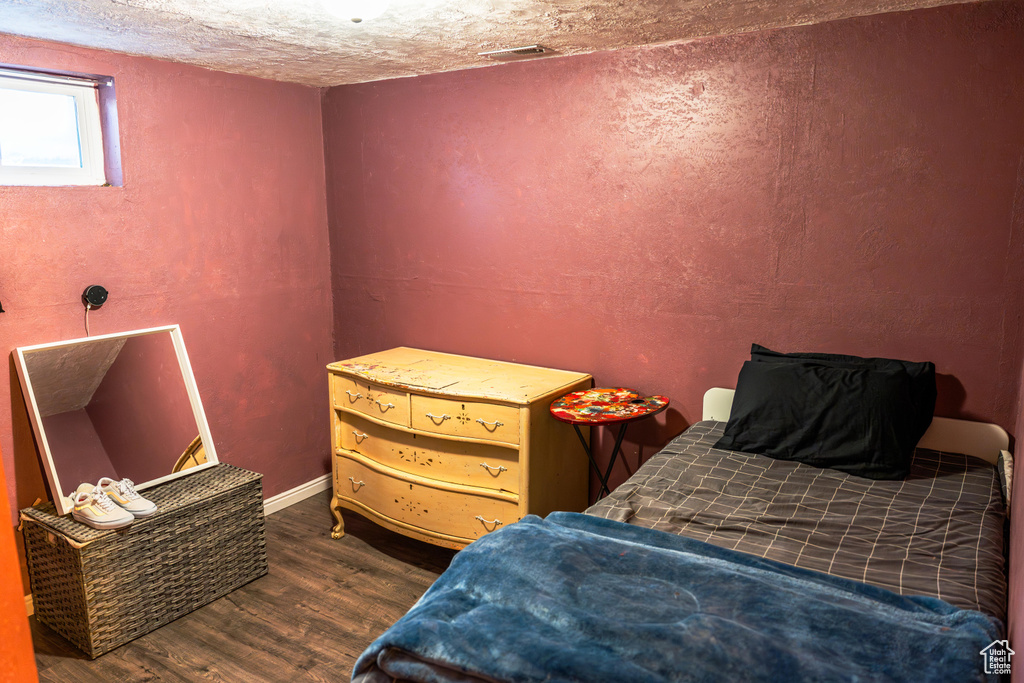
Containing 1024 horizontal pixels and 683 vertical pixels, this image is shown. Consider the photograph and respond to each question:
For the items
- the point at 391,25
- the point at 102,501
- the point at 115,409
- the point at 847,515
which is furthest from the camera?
the point at 115,409

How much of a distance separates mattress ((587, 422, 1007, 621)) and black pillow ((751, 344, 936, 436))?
0.51ft

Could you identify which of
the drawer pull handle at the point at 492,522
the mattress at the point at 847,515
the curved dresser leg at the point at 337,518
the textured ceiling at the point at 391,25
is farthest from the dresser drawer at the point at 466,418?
the textured ceiling at the point at 391,25

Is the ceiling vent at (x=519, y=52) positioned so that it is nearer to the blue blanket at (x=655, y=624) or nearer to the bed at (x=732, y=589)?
the bed at (x=732, y=589)

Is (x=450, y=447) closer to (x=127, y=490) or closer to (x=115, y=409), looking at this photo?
(x=127, y=490)

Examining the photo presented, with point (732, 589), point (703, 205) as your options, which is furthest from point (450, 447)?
point (732, 589)

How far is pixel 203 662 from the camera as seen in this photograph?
2.46 m

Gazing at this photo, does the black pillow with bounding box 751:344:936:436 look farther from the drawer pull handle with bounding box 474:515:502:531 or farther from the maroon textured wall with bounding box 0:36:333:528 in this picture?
the maroon textured wall with bounding box 0:36:333:528

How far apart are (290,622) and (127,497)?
0.76 meters

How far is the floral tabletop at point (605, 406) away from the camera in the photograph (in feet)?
8.64

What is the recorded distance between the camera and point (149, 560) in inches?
103

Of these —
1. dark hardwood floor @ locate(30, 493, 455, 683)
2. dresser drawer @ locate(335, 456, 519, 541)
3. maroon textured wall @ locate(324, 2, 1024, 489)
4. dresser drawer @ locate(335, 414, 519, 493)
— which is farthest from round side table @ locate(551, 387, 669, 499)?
dark hardwood floor @ locate(30, 493, 455, 683)

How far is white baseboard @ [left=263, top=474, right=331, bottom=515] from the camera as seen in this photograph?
3.68 meters

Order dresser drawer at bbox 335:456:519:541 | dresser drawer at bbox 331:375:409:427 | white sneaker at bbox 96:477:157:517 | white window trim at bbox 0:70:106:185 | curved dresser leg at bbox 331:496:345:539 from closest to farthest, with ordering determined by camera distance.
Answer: white sneaker at bbox 96:477:157:517, white window trim at bbox 0:70:106:185, dresser drawer at bbox 335:456:519:541, dresser drawer at bbox 331:375:409:427, curved dresser leg at bbox 331:496:345:539

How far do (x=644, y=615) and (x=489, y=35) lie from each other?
6.84 ft
